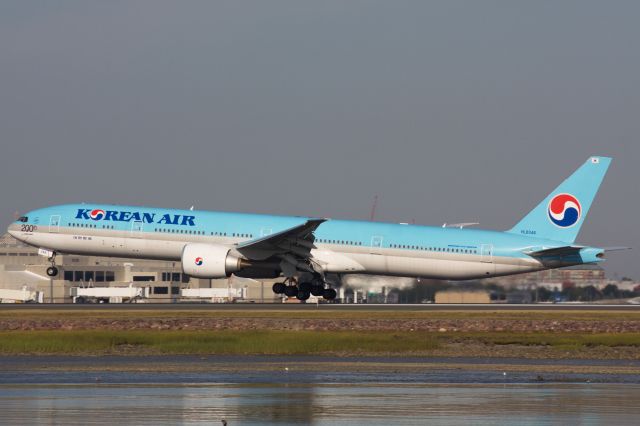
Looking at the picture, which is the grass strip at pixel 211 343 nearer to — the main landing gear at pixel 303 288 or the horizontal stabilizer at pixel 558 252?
the main landing gear at pixel 303 288

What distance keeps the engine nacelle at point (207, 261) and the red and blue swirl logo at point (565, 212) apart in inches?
641

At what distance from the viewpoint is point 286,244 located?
5462 centimetres

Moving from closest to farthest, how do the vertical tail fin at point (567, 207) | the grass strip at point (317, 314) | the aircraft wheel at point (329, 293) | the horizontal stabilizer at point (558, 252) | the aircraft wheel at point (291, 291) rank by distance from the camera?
the grass strip at point (317, 314)
the horizontal stabilizer at point (558, 252)
the aircraft wheel at point (291, 291)
the aircraft wheel at point (329, 293)
the vertical tail fin at point (567, 207)

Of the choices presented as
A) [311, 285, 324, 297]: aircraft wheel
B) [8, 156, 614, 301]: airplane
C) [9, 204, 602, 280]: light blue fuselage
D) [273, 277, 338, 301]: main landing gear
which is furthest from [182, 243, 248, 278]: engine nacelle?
[311, 285, 324, 297]: aircraft wheel

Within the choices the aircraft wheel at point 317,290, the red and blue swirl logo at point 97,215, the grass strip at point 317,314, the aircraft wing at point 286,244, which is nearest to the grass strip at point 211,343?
the grass strip at point 317,314

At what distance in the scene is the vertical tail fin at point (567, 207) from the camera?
2255 inches

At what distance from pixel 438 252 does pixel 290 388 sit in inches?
1261

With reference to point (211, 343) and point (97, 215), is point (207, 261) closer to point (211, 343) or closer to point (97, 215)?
point (97, 215)

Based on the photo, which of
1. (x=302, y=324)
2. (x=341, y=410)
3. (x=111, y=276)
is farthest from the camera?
(x=111, y=276)

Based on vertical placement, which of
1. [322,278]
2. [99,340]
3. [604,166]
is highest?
[604,166]

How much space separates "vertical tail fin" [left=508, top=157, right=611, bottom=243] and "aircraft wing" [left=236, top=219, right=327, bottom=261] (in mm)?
10778

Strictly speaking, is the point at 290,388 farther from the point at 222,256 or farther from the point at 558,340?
the point at 222,256

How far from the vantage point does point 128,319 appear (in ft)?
142

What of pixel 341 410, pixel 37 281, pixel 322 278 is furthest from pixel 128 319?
pixel 37 281
